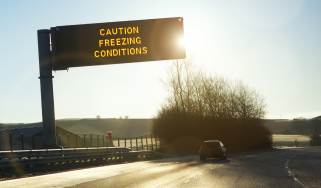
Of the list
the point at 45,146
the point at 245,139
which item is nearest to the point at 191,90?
the point at 245,139

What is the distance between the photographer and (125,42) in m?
32.8

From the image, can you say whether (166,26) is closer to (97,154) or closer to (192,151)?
(97,154)

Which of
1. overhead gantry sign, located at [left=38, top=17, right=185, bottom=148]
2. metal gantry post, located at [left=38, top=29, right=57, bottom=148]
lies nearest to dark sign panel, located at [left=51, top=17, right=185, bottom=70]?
overhead gantry sign, located at [left=38, top=17, right=185, bottom=148]

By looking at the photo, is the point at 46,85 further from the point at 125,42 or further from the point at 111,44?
the point at 125,42

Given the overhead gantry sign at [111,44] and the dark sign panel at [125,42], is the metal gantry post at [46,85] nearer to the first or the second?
the overhead gantry sign at [111,44]

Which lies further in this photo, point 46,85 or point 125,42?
point 46,85

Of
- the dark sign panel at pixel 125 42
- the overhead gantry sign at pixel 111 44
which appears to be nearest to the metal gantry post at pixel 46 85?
the overhead gantry sign at pixel 111 44

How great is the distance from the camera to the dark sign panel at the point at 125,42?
107 feet

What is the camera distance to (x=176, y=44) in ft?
109

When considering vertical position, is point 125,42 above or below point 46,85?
above

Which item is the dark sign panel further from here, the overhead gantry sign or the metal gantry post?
the metal gantry post

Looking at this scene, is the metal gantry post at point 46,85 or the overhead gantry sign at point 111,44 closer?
the overhead gantry sign at point 111,44

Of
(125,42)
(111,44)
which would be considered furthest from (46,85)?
(125,42)

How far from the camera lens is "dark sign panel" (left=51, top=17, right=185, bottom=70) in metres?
32.7
